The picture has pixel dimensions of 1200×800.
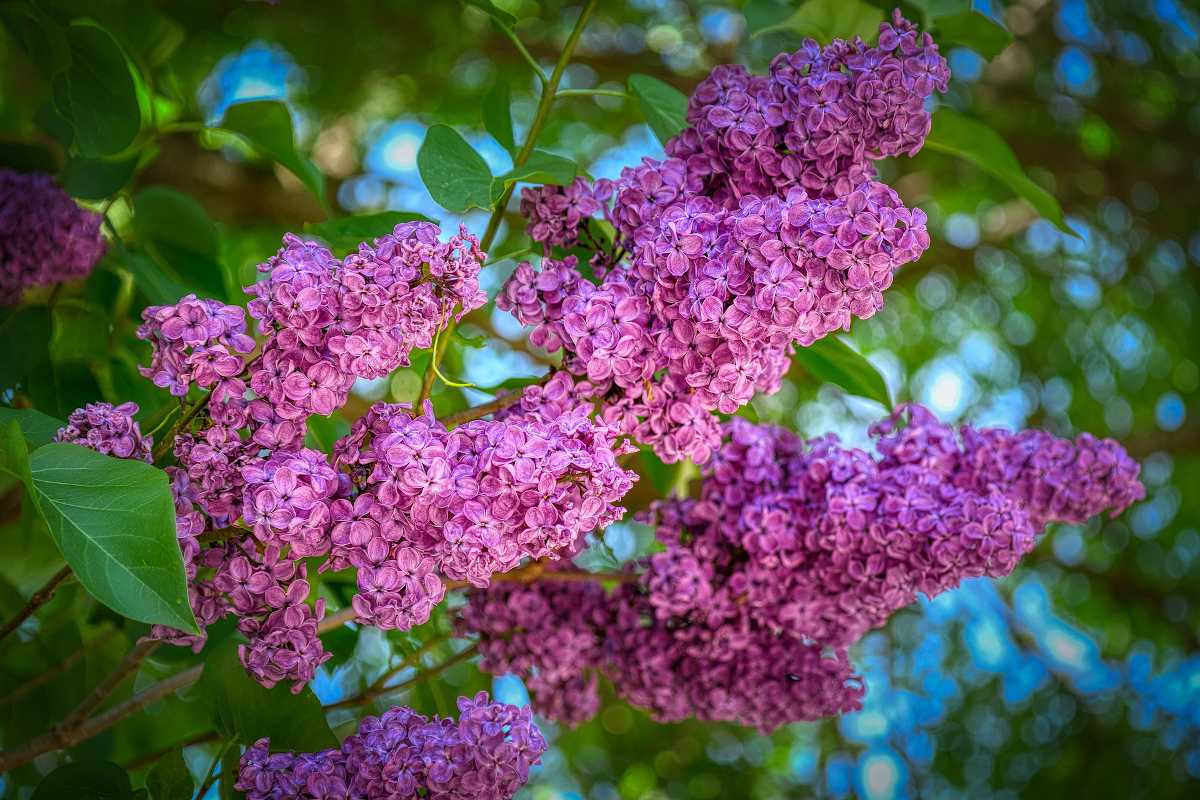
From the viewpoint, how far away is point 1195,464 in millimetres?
2365

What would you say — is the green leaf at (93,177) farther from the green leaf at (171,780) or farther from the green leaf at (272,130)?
the green leaf at (171,780)

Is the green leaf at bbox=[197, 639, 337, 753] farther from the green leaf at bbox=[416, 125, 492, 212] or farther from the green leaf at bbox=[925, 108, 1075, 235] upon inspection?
the green leaf at bbox=[925, 108, 1075, 235]

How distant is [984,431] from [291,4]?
1.53 meters

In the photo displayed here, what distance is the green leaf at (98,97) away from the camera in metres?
0.87

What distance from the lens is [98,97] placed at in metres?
0.88

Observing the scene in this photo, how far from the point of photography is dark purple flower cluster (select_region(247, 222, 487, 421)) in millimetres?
602

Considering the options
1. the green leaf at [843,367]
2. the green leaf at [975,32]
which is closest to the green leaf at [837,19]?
the green leaf at [975,32]

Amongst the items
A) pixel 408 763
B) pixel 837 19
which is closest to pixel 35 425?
pixel 408 763

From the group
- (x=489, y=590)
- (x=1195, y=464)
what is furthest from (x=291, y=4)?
(x=1195, y=464)

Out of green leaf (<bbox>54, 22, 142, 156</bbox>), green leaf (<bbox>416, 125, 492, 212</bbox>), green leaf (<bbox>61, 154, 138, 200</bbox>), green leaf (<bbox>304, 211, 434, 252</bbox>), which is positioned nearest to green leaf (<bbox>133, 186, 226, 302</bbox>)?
green leaf (<bbox>61, 154, 138, 200</bbox>)

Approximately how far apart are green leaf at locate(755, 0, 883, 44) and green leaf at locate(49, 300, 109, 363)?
0.71 m

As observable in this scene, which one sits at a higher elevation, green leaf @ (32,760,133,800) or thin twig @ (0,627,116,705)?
green leaf @ (32,760,133,800)

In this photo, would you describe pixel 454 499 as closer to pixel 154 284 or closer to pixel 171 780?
pixel 171 780

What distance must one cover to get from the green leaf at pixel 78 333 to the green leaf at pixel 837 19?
2.31 ft
